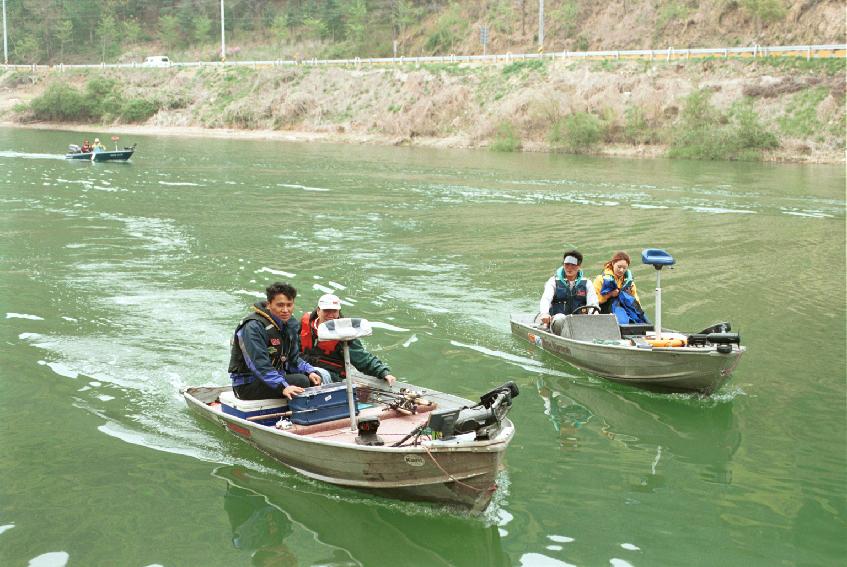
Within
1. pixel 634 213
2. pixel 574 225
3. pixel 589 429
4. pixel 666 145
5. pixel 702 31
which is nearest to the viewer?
pixel 589 429

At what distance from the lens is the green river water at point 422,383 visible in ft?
29.1

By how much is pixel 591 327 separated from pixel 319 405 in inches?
204

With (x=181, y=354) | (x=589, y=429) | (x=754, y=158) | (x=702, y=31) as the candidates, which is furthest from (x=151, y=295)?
(x=702, y=31)

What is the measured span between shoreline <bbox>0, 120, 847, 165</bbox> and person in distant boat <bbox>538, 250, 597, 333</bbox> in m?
39.4

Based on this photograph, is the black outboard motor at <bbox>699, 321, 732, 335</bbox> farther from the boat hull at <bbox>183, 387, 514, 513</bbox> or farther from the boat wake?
the boat wake

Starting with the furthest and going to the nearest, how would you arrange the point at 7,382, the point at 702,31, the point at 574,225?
the point at 702,31, the point at 574,225, the point at 7,382

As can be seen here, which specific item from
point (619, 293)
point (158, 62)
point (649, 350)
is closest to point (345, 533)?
point (649, 350)

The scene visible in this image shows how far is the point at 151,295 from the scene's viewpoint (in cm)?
1850

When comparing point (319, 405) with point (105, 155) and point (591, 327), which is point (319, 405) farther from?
point (105, 155)

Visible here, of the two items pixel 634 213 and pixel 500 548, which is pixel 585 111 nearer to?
pixel 634 213

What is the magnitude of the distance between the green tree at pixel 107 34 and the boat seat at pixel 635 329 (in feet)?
354

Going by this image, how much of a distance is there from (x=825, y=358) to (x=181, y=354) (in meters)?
9.81

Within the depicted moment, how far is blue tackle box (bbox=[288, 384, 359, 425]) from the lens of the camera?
9.93 meters

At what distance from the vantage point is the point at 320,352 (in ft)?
37.1
